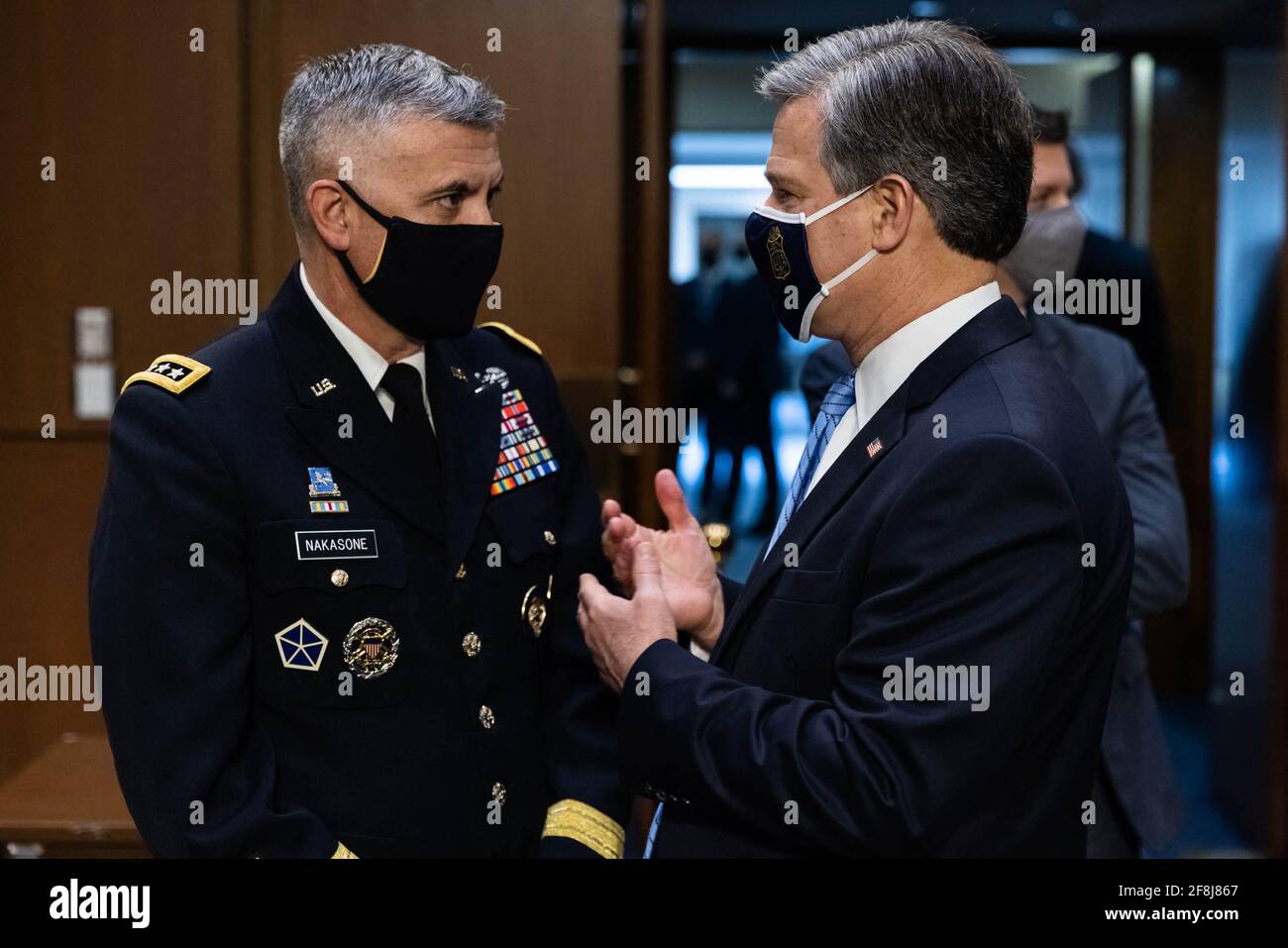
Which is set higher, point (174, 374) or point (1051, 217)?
point (1051, 217)

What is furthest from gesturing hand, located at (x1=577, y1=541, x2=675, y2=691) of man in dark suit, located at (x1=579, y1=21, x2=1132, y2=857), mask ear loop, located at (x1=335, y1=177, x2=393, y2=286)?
mask ear loop, located at (x1=335, y1=177, x2=393, y2=286)

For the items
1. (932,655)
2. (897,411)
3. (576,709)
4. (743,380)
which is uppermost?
(897,411)

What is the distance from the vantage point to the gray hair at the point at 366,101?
1557 mm

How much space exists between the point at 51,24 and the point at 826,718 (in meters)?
2.41

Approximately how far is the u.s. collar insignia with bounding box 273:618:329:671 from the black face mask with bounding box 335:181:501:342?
38cm

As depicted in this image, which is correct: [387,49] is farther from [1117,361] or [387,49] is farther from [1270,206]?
[1270,206]

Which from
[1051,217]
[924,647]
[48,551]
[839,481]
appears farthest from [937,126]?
[48,551]

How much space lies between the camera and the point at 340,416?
5.24ft

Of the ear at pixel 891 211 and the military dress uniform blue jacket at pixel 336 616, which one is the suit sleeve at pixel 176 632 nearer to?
the military dress uniform blue jacket at pixel 336 616

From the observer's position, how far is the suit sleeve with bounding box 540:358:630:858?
5.62 feet

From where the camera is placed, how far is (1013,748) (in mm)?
1387

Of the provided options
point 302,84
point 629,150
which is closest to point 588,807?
point 302,84

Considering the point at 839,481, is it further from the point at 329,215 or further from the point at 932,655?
the point at 329,215

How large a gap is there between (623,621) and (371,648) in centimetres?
30
